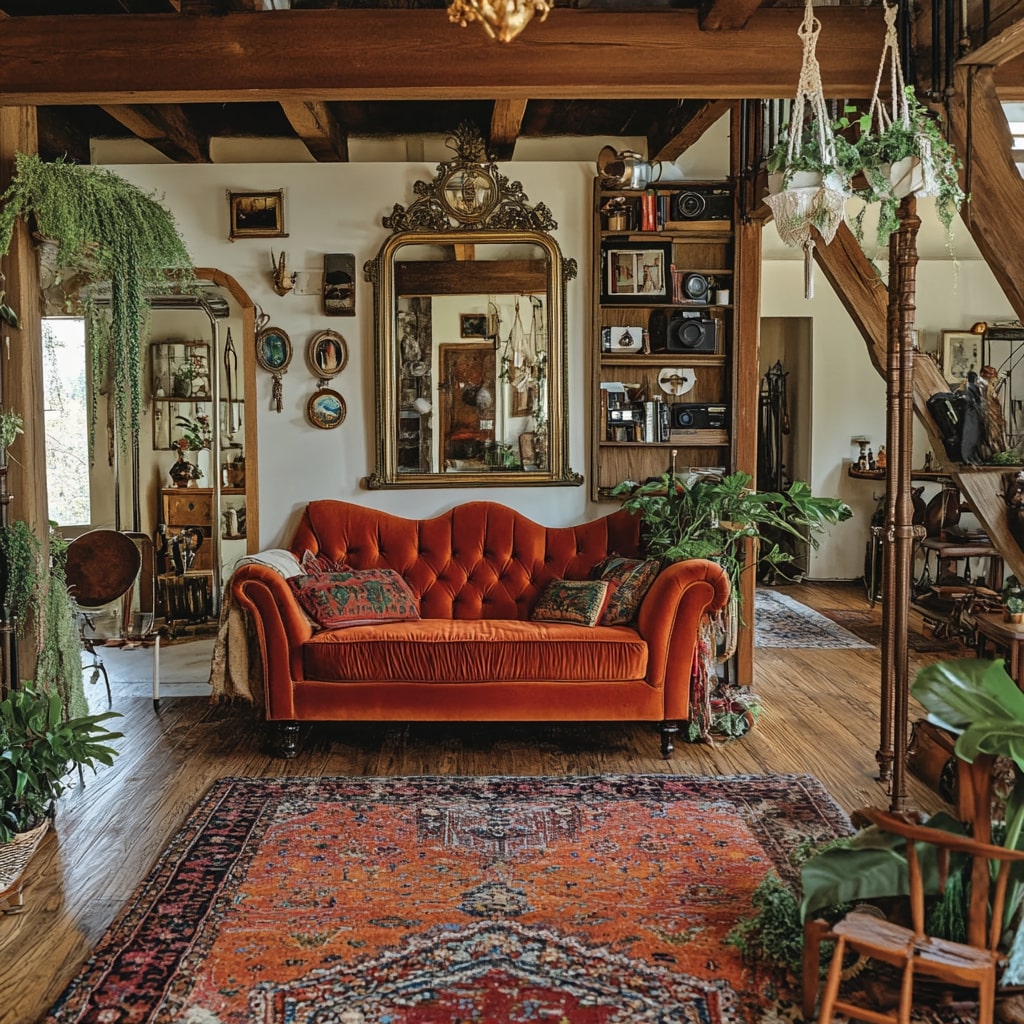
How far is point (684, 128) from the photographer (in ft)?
14.9

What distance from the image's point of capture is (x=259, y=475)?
493 centimetres

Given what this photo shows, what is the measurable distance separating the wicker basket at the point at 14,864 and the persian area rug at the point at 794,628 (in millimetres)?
4276

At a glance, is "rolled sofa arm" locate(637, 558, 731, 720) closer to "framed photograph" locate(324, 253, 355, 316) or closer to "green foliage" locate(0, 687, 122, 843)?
"green foliage" locate(0, 687, 122, 843)

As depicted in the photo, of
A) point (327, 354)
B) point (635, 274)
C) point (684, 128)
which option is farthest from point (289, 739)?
point (684, 128)

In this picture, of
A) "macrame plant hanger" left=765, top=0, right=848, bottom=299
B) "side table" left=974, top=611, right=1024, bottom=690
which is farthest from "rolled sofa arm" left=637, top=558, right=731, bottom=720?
"macrame plant hanger" left=765, top=0, right=848, bottom=299

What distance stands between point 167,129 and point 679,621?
349cm

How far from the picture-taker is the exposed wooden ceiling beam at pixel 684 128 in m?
4.30

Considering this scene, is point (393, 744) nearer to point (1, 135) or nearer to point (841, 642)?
point (1, 135)

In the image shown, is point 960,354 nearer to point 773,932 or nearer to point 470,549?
point 470,549

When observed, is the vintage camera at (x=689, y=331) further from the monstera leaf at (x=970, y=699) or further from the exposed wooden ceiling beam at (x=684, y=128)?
the monstera leaf at (x=970, y=699)

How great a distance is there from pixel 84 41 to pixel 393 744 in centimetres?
296

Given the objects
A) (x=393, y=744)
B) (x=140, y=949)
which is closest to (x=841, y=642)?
(x=393, y=744)

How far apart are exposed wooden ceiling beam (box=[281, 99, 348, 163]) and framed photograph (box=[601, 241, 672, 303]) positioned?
4.97 ft

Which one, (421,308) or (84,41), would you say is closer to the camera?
(84,41)
